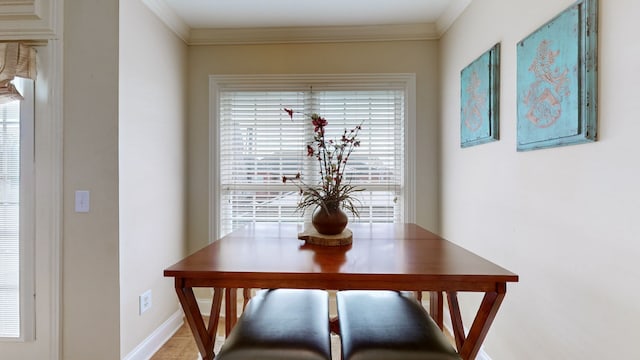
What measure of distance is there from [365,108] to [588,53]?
1.79 meters

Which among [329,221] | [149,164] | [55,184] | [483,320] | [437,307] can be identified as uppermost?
[149,164]

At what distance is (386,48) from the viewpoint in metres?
2.79

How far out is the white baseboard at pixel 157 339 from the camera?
2062 millimetres

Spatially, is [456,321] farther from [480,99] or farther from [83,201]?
[83,201]

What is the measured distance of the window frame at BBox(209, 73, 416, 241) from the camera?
280cm

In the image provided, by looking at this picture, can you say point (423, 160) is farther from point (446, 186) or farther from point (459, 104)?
point (459, 104)

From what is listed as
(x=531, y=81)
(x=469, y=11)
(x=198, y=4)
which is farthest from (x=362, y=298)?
(x=198, y=4)

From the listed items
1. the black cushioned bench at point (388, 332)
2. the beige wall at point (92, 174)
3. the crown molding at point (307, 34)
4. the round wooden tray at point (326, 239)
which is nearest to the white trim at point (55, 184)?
the beige wall at point (92, 174)

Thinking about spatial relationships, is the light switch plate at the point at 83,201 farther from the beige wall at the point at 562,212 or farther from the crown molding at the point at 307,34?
the beige wall at the point at 562,212

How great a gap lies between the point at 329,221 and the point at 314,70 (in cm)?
170

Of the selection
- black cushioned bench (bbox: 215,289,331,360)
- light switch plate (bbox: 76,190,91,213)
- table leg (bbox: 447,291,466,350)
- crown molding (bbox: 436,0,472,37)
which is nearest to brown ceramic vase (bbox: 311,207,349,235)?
black cushioned bench (bbox: 215,289,331,360)

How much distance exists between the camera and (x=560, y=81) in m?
1.30

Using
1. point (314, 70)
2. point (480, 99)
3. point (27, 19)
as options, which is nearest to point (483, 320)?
point (480, 99)

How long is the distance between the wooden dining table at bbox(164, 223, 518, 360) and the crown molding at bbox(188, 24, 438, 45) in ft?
6.49
